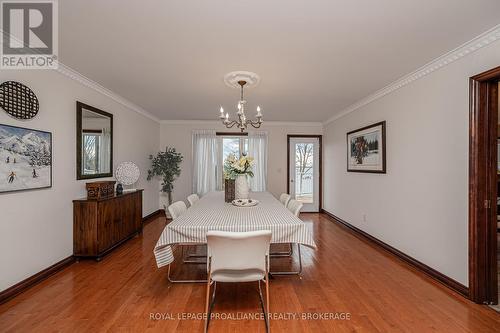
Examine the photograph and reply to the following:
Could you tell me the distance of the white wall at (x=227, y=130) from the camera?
6.44 meters

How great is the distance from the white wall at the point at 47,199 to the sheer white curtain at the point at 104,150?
418 mm

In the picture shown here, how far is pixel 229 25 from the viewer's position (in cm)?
207

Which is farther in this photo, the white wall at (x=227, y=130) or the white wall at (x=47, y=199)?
the white wall at (x=227, y=130)

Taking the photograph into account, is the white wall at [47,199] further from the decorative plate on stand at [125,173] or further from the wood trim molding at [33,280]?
the decorative plate on stand at [125,173]

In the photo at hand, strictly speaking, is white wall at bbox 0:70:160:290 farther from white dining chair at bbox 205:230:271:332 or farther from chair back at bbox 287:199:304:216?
chair back at bbox 287:199:304:216

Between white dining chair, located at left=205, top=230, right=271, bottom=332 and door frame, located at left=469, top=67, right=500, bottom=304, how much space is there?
1.94m

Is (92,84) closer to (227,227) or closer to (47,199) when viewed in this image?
(47,199)

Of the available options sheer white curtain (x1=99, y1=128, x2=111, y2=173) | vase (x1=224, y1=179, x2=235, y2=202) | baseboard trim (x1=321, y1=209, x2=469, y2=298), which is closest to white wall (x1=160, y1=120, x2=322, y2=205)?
baseboard trim (x1=321, y1=209, x2=469, y2=298)

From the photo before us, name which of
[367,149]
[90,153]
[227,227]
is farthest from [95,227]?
[367,149]

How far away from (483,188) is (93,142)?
15.0 ft

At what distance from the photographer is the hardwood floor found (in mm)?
1993

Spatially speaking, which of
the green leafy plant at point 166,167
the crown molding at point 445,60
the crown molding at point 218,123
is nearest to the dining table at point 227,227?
the crown molding at point 445,60

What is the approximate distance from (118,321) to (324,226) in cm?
411

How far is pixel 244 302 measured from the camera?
235 centimetres
